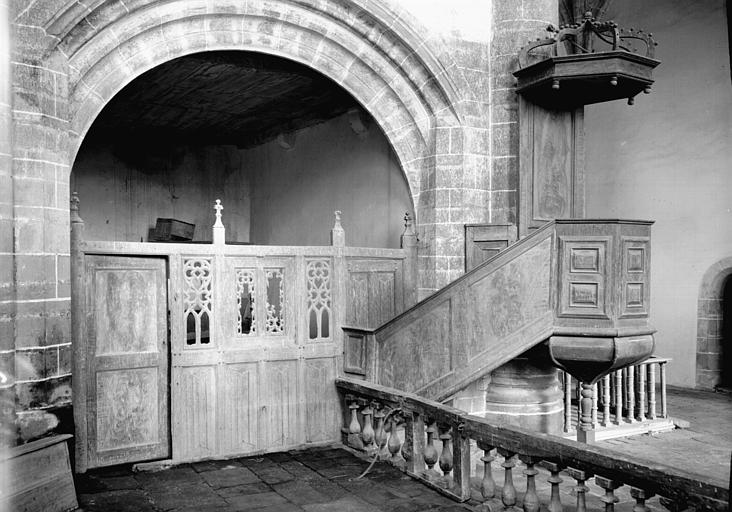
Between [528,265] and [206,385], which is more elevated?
[528,265]

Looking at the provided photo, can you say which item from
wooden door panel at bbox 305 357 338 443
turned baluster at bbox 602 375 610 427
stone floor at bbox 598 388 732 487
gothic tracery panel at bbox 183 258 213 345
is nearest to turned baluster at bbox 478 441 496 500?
stone floor at bbox 598 388 732 487

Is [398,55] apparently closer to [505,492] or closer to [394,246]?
[394,246]

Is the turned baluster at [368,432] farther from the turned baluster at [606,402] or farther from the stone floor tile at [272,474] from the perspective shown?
the turned baluster at [606,402]

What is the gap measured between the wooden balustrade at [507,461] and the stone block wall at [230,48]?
65.4 inches

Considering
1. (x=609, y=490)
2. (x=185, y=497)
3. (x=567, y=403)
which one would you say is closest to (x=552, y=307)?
(x=609, y=490)

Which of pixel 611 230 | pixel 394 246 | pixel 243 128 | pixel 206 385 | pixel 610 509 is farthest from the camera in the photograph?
pixel 243 128

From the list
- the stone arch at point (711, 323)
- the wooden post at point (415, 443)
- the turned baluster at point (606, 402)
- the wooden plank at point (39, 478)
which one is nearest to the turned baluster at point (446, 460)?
the wooden post at point (415, 443)

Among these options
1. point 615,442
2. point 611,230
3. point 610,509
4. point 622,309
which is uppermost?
point 611,230

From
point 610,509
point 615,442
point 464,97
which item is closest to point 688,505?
point 610,509

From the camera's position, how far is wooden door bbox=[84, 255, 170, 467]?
5449 millimetres

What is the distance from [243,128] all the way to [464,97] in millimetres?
5530

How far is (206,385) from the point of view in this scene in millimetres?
5863

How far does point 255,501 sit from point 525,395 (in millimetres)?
2859

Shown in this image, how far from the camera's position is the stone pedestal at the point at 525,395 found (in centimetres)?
651
